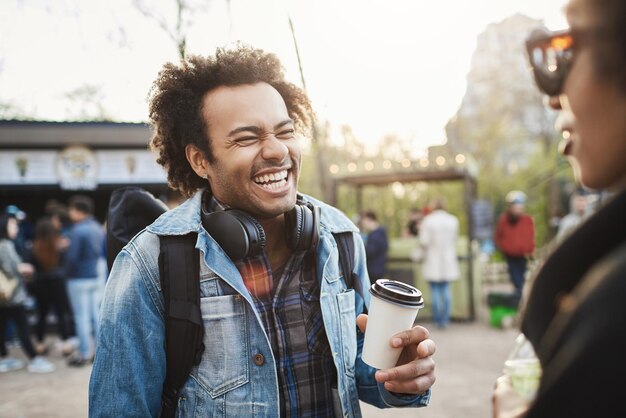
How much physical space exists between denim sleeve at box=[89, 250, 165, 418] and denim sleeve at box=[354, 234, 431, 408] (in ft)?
2.32

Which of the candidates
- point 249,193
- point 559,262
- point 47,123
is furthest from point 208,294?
point 47,123

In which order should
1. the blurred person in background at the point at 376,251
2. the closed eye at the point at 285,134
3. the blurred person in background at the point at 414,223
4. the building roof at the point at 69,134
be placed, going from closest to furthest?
1. the closed eye at the point at 285,134
2. the blurred person in background at the point at 376,251
3. the building roof at the point at 69,134
4. the blurred person in background at the point at 414,223

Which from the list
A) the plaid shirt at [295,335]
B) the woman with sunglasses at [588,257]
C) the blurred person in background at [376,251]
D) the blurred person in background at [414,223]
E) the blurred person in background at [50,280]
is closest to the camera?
the woman with sunglasses at [588,257]

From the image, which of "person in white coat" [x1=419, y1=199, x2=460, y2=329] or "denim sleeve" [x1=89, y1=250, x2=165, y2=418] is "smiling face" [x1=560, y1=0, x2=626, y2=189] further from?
"person in white coat" [x1=419, y1=199, x2=460, y2=329]

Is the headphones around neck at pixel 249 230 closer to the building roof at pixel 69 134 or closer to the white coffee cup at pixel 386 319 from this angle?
the white coffee cup at pixel 386 319

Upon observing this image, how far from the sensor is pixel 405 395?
168 centimetres

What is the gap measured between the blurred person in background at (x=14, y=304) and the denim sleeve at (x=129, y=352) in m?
5.77

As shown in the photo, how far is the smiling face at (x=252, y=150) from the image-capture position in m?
1.77

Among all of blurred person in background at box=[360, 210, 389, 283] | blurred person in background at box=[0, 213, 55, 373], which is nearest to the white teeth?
blurred person in background at box=[0, 213, 55, 373]

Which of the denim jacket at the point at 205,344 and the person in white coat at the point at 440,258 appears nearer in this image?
the denim jacket at the point at 205,344

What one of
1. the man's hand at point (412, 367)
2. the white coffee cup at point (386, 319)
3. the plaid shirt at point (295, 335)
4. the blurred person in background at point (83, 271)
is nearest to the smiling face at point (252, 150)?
the plaid shirt at point (295, 335)

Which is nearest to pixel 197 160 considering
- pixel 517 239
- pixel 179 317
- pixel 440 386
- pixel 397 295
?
pixel 179 317

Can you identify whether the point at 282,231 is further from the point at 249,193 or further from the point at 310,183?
the point at 310,183

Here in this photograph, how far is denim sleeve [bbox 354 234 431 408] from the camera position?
1694 mm
